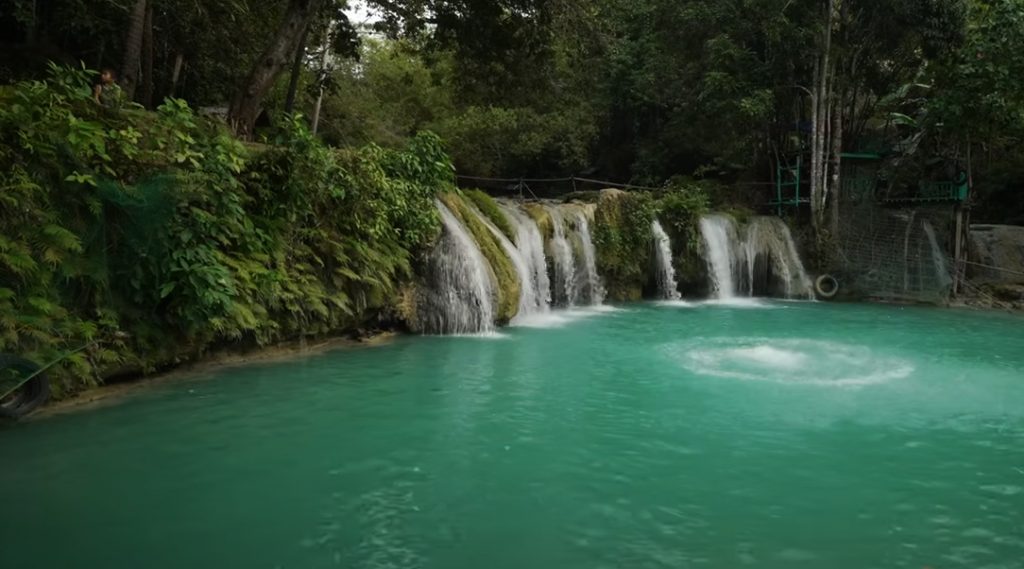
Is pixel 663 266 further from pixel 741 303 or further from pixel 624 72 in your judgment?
pixel 624 72

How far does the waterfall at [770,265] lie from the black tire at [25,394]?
1589 centimetres

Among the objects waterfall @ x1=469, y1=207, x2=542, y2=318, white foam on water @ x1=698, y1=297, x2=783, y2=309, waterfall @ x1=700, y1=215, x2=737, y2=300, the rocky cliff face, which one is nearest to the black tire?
waterfall @ x1=469, y1=207, x2=542, y2=318

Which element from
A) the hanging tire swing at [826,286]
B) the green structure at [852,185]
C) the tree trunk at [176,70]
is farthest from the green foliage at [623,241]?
the tree trunk at [176,70]

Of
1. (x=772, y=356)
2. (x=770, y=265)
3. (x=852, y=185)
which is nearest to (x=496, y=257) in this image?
(x=772, y=356)

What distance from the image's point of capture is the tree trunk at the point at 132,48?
1071 centimetres

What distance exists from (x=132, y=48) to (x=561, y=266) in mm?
8476

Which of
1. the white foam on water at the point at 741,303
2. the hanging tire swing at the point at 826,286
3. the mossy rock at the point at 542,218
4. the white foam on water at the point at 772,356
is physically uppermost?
the mossy rock at the point at 542,218

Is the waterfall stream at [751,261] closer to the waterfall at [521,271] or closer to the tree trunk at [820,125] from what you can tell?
the tree trunk at [820,125]

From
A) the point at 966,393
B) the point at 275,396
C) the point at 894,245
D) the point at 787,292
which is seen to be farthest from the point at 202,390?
the point at 894,245

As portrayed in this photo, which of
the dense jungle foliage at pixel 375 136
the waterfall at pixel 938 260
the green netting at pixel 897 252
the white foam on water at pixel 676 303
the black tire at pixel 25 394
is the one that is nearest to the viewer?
the black tire at pixel 25 394

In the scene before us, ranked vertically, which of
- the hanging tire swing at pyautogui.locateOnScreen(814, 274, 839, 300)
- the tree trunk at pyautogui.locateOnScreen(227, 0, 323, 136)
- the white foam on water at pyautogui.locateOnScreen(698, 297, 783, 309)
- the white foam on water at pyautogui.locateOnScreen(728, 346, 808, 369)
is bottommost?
the white foam on water at pyautogui.locateOnScreen(728, 346, 808, 369)

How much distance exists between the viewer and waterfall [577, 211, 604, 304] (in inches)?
621

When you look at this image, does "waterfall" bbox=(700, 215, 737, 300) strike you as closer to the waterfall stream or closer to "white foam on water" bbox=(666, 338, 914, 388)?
the waterfall stream

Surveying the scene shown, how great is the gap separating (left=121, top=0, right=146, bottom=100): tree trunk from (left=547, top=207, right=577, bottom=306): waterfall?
316 inches
